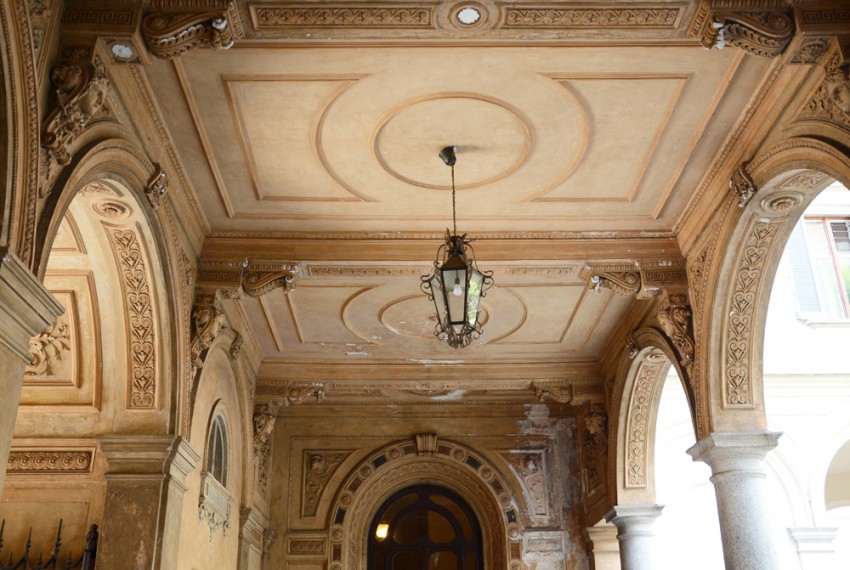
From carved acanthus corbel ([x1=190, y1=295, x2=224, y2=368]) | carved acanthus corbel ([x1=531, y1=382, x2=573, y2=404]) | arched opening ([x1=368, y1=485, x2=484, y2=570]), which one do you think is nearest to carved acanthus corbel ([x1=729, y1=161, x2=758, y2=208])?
carved acanthus corbel ([x1=190, y1=295, x2=224, y2=368])

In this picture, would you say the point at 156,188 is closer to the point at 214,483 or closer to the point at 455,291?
the point at 455,291

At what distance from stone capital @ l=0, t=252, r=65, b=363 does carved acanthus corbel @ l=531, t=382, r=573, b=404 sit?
796 centimetres

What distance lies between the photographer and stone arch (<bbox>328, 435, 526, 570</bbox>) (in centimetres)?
1198

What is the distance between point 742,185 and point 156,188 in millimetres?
4414

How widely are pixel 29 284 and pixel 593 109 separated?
162 inches

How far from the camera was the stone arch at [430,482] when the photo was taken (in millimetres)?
11984

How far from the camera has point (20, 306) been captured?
4.19 metres

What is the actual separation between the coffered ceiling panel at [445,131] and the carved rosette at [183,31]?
0.55 m

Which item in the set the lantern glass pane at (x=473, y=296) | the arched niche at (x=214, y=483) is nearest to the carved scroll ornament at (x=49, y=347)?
the arched niche at (x=214, y=483)

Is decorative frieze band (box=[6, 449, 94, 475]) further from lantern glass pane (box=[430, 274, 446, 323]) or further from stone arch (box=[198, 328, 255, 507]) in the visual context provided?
lantern glass pane (box=[430, 274, 446, 323])

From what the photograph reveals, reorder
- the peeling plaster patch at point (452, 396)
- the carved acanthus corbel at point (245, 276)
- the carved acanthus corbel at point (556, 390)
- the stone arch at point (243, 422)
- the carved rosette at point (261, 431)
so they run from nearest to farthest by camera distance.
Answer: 1. the carved acanthus corbel at point (245, 276)
2. the stone arch at point (243, 422)
3. the carved rosette at point (261, 431)
4. the carved acanthus corbel at point (556, 390)
5. the peeling plaster patch at point (452, 396)

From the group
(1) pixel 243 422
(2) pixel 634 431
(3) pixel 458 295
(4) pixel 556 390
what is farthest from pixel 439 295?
(4) pixel 556 390

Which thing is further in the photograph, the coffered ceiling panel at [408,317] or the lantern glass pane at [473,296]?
the coffered ceiling panel at [408,317]

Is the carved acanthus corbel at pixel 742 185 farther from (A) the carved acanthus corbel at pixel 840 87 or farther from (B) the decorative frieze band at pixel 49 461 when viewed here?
(B) the decorative frieze band at pixel 49 461
